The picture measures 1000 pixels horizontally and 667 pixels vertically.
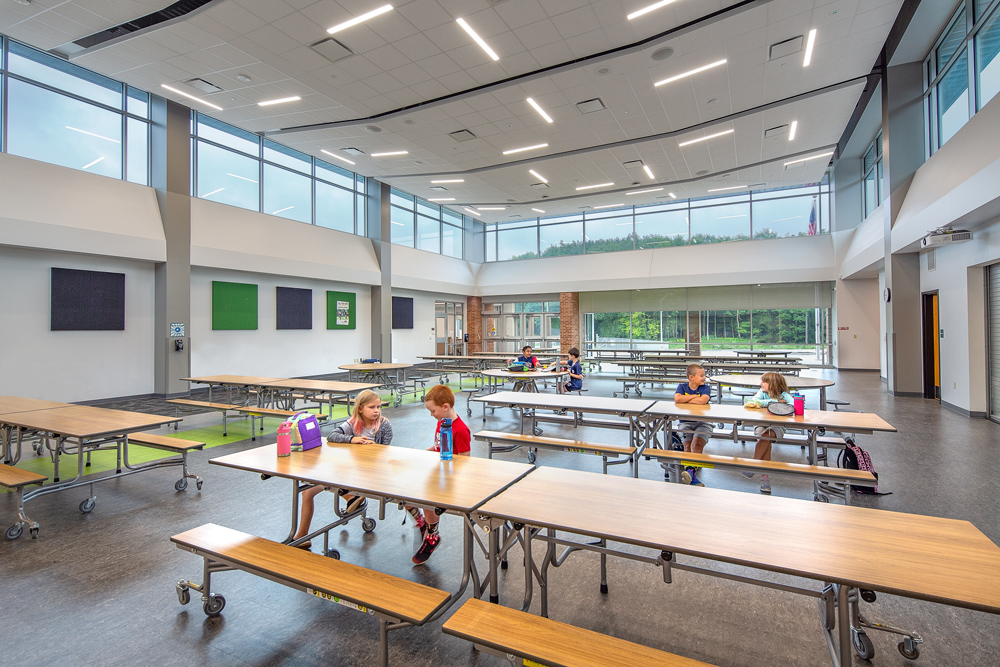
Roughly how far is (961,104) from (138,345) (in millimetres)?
15073

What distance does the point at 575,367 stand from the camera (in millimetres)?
7633

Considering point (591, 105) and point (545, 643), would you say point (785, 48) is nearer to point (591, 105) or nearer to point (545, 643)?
point (591, 105)

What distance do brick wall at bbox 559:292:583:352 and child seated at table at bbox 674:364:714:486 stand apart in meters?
12.3

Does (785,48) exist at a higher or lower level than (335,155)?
lower

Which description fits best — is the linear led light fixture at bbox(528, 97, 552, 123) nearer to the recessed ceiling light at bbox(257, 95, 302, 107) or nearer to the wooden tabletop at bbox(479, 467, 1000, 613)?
the recessed ceiling light at bbox(257, 95, 302, 107)

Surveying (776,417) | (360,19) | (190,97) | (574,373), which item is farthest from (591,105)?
(190,97)

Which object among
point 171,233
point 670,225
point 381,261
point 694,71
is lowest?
point 171,233

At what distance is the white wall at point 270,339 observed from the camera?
9930mm

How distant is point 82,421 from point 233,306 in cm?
699

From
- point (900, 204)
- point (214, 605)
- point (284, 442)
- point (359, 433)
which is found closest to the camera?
point (214, 605)

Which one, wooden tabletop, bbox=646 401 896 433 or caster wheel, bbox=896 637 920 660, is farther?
wooden tabletop, bbox=646 401 896 433

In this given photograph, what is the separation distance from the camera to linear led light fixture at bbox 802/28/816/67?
6231 mm

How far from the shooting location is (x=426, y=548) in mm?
2951

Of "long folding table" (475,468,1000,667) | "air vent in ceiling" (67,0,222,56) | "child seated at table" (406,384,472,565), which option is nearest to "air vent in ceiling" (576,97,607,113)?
"air vent in ceiling" (67,0,222,56)
